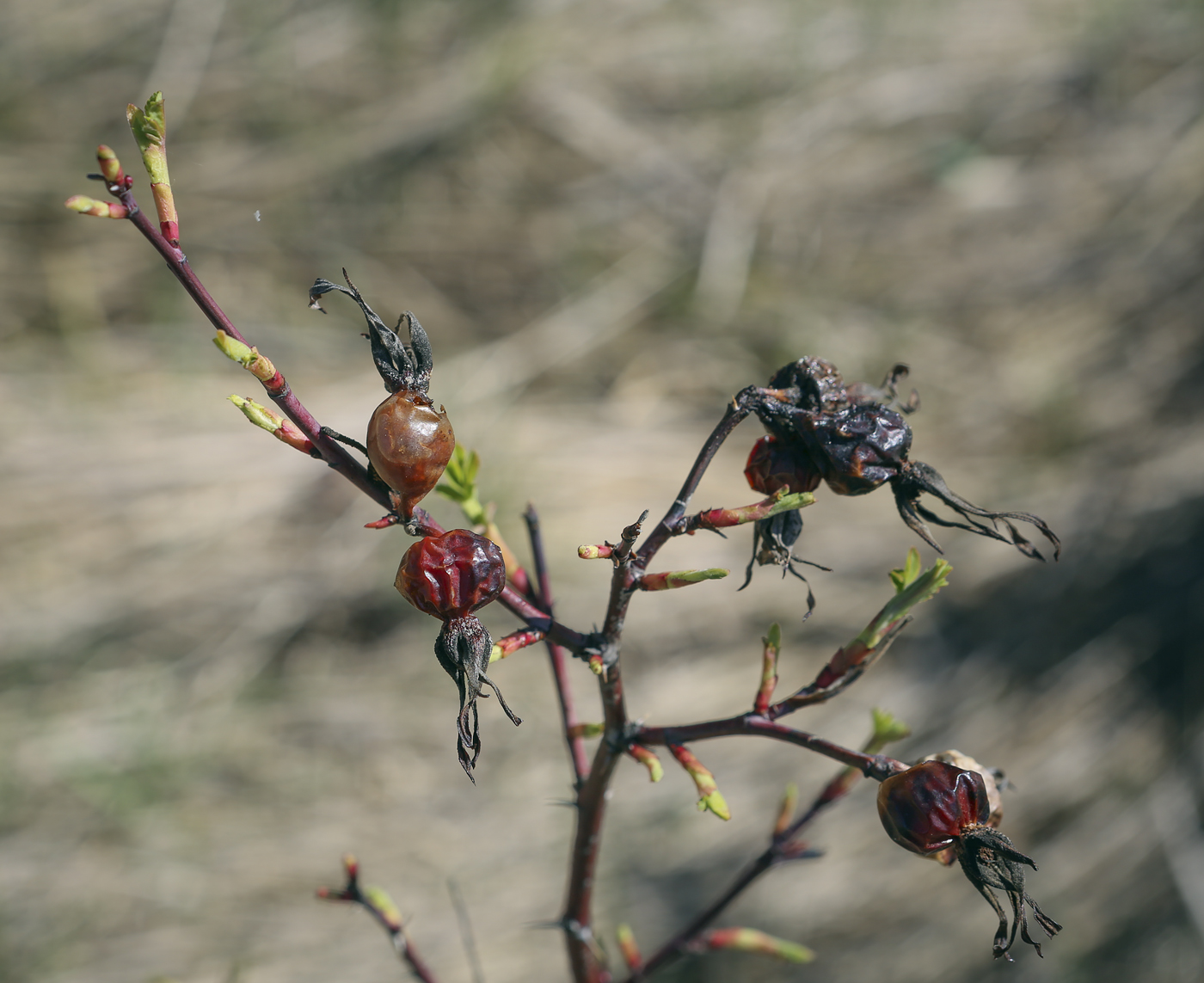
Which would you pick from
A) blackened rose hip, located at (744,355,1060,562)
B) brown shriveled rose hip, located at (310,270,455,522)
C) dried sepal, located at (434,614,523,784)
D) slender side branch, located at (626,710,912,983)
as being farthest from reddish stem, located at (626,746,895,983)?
brown shriveled rose hip, located at (310,270,455,522)

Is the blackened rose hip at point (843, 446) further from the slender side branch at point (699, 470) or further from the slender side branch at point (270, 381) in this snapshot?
the slender side branch at point (270, 381)

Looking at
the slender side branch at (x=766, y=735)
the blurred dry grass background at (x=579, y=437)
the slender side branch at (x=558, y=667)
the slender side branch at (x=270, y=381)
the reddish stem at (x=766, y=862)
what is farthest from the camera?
the blurred dry grass background at (x=579, y=437)

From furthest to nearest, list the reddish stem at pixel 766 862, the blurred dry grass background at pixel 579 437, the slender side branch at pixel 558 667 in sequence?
1. the blurred dry grass background at pixel 579 437
2. the reddish stem at pixel 766 862
3. the slender side branch at pixel 558 667

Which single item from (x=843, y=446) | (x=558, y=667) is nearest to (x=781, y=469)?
(x=843, y=446)

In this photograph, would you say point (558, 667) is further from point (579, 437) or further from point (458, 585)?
point (579, 437)

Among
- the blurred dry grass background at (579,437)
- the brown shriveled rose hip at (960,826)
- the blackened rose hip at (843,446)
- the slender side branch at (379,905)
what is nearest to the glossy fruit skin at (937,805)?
the brown shriveled rose hip at (960,826)

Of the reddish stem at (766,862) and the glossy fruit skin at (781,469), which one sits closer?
the glossy fruit skin at (781,469)

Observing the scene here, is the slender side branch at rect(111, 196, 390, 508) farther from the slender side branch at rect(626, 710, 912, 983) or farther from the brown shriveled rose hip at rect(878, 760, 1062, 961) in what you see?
the slender side branch at rect(626, 710, 912, 983)

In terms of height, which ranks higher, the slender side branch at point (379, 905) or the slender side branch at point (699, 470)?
the slender side branch at point (699, 470)
